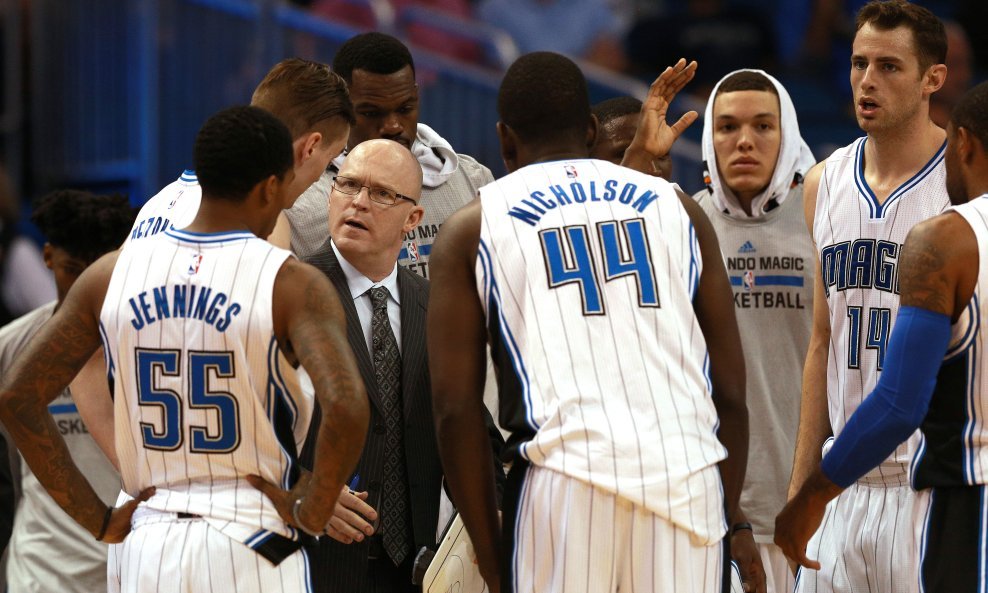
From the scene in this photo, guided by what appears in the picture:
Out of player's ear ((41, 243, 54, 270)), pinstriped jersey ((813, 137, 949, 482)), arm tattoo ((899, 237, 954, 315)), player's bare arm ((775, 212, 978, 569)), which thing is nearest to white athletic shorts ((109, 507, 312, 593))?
player's bare arm ((775, 212, 978, 569))

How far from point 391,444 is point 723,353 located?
4.28 feet

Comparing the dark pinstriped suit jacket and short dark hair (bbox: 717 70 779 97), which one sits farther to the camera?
short dark hair (bbox: 717 70 779 97)

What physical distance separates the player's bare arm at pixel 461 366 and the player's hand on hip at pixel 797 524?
0.99m

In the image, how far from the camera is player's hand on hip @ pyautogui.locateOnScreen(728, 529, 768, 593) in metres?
5.45

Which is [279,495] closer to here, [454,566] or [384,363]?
[454,566]

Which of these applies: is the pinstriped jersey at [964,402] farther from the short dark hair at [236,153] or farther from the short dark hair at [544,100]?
the short dark hair at [236,153]

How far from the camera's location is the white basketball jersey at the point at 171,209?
4773 mm

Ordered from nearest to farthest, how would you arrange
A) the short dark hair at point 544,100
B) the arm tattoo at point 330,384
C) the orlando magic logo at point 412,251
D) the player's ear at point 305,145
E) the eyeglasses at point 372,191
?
1. the arm tattoo at point 330,384
2. the short dark hair at point 544,100
3. the player's ear at point 305,145
4. the eyeglasses at point 372,191
5. the orlando magic logo at point 412,251

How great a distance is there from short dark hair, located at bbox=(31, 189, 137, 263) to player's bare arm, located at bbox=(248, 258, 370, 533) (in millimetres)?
2606

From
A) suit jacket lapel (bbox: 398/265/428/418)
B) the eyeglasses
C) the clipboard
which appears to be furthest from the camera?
the eyeglasses

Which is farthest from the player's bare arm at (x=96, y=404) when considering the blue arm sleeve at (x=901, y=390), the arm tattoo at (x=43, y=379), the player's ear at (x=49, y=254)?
the blue arm sleeve at (x=901, y=390)

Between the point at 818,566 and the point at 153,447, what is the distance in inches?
86.5

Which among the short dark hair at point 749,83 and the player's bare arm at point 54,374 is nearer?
the player's bare arm at point 54,374

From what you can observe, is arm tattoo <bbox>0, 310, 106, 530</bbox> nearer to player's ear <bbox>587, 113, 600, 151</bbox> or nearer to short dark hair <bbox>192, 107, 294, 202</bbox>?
short dark hair <bbox>192, 107, 294, 202</bbox>
